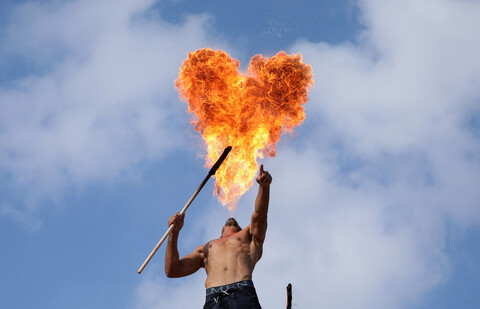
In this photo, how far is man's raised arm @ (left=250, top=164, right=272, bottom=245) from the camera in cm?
700

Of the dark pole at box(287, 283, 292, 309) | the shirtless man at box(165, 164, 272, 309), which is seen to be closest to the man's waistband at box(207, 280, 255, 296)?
the shirtless man at box(165, 164, 272, 309)

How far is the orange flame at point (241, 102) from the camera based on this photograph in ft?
30.1

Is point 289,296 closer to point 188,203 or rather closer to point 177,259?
point 177,259

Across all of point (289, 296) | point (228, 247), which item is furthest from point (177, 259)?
point (289, 296)

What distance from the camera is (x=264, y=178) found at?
698cm

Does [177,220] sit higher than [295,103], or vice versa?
[295,103]

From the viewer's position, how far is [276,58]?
388 inches

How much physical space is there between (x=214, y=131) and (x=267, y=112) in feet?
3.09

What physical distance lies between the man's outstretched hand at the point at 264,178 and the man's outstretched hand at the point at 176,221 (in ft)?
4.52

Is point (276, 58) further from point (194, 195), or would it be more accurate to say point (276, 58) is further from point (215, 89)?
point (194, 195)

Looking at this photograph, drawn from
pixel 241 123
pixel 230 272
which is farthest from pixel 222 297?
pixel 241 123

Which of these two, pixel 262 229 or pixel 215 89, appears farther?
pixel 215 89

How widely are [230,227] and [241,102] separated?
2355 millimetres

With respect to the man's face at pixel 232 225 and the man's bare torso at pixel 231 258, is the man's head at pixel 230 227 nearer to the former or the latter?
the man's face at pixel 232 225
